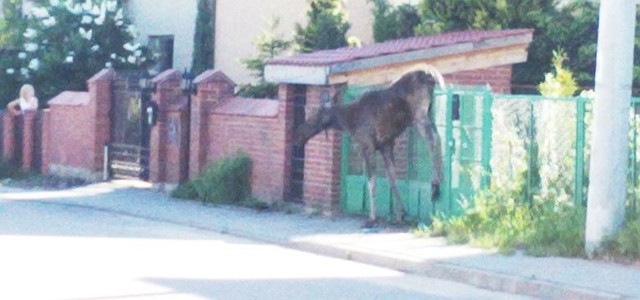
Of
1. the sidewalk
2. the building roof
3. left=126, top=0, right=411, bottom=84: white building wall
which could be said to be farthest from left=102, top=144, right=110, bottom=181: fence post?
the building roof

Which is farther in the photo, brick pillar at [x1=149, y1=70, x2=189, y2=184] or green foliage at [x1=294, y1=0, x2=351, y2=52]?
green foliage at [x1=294, y1=0, x2=351, y2=52]

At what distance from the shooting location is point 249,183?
2139 cm

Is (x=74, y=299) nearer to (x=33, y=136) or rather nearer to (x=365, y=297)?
(x=365, y=297)

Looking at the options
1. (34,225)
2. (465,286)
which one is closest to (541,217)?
(465,286)

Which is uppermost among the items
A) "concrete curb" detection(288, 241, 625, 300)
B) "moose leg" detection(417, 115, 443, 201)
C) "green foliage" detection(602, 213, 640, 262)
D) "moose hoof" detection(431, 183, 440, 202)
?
"moose leg" detection(417, 115, 443, 201)

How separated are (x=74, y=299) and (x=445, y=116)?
706cm

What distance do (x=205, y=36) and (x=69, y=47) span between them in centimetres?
318

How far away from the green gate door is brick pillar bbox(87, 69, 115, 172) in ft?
26.6

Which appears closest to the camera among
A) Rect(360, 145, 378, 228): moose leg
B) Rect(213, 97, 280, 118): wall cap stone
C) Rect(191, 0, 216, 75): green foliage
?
Rect(360, 145, 378, 228): moose leg

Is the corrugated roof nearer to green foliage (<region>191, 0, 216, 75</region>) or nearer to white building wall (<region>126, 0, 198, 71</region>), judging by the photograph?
green foliage (<region>191, 0, 216, 75</region>)

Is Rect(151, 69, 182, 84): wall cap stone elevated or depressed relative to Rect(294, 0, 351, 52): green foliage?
depressed

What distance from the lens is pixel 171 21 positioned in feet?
108

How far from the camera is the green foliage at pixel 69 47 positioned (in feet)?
101

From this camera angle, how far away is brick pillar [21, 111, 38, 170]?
28594 millimetres
